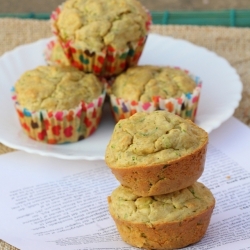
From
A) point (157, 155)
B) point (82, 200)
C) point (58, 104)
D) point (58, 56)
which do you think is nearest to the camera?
point (157, 155)

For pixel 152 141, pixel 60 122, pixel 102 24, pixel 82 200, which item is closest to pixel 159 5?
pixel 102 24

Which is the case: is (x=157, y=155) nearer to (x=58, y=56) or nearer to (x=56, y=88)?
(x=56, y=88)

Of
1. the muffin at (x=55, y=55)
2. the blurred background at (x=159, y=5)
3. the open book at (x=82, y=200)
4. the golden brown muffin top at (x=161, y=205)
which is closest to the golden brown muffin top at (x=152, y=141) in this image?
the golden brown muffin top at (x=161, y=205)

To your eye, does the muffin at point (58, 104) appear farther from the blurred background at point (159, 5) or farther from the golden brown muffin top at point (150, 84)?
the blurred background at point (159, 5)

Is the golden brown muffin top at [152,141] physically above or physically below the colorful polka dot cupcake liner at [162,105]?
above

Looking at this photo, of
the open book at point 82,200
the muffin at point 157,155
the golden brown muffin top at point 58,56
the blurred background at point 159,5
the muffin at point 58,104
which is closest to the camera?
the muffin at point 157,155

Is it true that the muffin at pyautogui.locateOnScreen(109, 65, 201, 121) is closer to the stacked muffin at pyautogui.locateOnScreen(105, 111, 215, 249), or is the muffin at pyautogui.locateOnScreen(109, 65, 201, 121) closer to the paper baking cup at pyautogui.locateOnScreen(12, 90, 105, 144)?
the paper baking cup at pyautogui.locateOnScreen(12, 90, 105, 144)

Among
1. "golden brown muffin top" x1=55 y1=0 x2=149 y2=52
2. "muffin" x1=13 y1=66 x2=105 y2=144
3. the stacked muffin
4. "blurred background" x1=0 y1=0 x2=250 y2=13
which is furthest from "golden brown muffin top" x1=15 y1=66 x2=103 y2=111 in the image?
"blurred background" x1=0 y1=0 x2=250 y2=13
